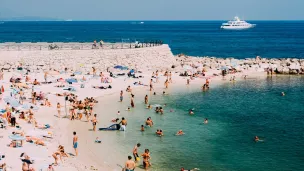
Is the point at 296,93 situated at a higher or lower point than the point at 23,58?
lower

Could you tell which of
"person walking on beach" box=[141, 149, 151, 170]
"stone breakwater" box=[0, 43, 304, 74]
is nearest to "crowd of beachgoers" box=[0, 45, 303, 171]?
"person walking on beach" box=[141, 149, 151, 170]

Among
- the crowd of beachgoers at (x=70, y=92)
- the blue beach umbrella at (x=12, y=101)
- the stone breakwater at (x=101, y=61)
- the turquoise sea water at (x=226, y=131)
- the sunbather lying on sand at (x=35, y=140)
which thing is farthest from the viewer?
the stone breakwater at (x=101, y=61)

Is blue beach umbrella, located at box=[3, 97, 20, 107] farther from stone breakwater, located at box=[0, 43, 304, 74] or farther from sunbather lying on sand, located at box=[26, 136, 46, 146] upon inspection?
stone breakwater, located at box=[0, 43, 304, 74]

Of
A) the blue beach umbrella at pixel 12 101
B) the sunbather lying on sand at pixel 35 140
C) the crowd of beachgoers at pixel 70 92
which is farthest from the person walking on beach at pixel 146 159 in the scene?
the blue beach umbrella at pixel 12 101

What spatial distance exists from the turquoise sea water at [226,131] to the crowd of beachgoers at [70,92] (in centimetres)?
114

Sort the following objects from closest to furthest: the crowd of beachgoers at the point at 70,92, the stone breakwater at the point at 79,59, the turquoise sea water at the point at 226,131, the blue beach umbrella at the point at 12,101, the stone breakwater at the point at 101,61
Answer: the crowd of beachgoers at the point at 70,92, the turquoise sea water at the point at 226,131, the blue beach umbrella at the point at 12,101, the stone breakwater at the point at 79,59, the stone breakwater at the point at 101,61

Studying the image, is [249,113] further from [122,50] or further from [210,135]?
[122,50]

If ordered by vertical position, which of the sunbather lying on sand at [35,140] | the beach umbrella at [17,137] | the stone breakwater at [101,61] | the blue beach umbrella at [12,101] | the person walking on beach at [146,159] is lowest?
the person walking on beach at [146,159]

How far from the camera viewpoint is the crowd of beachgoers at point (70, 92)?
2172 cm

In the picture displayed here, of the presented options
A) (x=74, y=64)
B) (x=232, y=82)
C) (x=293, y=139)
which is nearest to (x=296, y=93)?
(x=232, y=82)

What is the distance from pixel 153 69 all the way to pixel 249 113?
22883mm

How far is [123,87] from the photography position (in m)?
43.6

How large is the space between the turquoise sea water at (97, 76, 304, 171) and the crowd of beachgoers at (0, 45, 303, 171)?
3.74 feet

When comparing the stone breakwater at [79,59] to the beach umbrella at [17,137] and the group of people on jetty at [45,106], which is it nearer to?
the group of people on jetty at [45,106]
